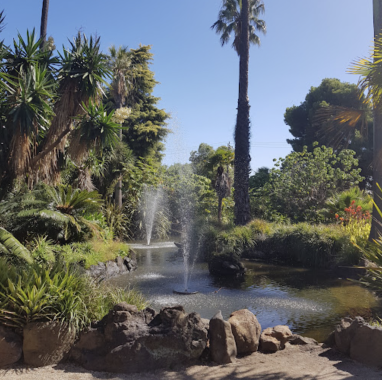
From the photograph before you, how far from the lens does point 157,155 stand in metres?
30.4

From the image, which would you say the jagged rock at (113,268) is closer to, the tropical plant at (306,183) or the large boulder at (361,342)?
the large boulder at (361,342)

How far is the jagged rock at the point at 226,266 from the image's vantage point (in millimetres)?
10547

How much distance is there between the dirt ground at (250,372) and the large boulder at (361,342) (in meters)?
0.12

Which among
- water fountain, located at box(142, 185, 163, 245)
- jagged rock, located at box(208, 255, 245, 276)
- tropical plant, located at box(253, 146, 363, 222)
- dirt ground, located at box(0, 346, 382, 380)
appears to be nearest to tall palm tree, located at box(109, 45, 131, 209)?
water fountain, located at box(142, 185, 163, 245)

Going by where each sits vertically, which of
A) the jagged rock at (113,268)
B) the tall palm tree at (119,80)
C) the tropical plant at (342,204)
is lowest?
the jagged rock at (113,268)

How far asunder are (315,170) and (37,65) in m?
12.9

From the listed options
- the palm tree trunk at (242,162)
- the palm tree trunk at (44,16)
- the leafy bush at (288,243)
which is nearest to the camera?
the leafy bush at (288,243)

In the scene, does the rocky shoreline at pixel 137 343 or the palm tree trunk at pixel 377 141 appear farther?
the palm tree trunk at pixel 377 141

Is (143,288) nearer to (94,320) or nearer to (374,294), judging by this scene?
(94,320)

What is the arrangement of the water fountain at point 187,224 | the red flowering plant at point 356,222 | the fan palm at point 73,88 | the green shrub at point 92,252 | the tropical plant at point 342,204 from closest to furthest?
the fan palm at point 73,88, the green shrub at point 92,252, the water fountain at point 187,224, the red flowering plant at point 356,222, the tropical plant at point 342,204

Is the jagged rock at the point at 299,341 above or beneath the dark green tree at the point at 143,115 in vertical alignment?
beneath

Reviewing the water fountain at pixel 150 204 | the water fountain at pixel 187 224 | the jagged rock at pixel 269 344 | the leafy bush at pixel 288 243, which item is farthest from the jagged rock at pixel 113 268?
the water fountain at pixel 150 204

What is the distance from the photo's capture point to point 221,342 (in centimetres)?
461

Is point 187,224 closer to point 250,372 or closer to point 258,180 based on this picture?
point 250,372
